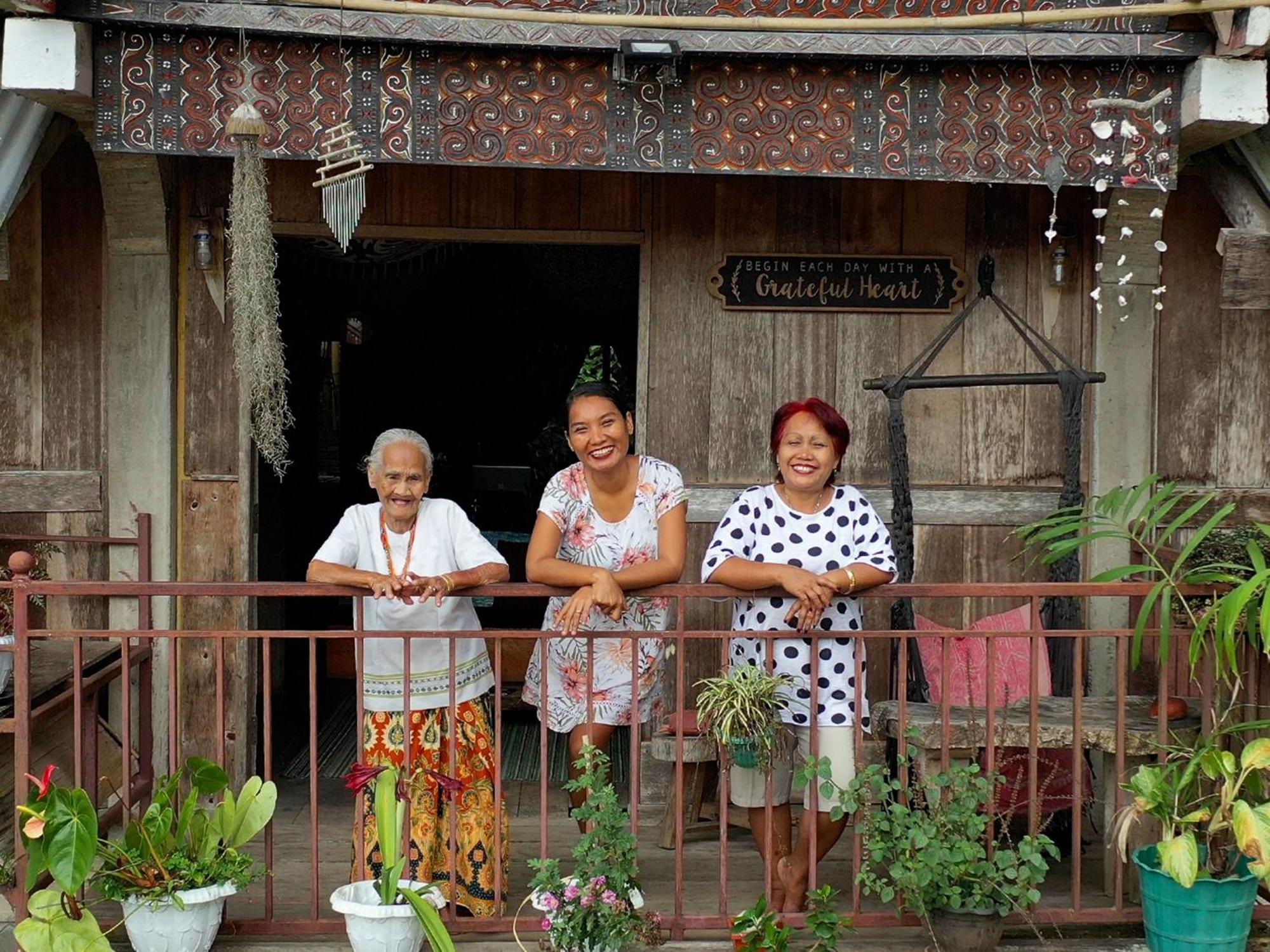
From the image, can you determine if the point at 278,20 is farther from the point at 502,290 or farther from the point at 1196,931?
the point at 502,290

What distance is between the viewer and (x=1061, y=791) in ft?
16.2

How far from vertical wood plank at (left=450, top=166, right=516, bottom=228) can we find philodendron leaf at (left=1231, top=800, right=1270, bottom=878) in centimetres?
362

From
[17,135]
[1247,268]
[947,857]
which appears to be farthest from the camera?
[17,135]

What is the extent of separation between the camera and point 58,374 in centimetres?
554

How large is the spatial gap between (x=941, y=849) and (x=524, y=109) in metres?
2.80

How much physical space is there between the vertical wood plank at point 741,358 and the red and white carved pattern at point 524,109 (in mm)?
1180

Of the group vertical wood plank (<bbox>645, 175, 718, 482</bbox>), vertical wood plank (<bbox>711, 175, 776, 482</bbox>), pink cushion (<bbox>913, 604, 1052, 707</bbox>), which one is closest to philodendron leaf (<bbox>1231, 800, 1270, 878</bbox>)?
pink cushion (<bbox>913, 604, 1052, 707</bbox>)

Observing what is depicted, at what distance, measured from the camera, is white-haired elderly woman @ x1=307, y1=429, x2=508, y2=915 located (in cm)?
411

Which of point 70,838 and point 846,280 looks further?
point 846,280

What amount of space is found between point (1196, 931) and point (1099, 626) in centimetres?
208

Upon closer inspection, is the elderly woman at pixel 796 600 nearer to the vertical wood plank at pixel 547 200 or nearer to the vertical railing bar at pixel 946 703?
the vertical railing bar at pixel 946 703

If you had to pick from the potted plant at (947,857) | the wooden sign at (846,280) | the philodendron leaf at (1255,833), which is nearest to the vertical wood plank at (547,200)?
the wooden sign at (846,280)

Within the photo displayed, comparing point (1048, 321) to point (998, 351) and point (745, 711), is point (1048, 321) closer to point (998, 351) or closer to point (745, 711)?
point (998, 351)

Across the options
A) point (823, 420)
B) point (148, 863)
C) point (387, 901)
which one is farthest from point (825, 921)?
point (148, 863)
